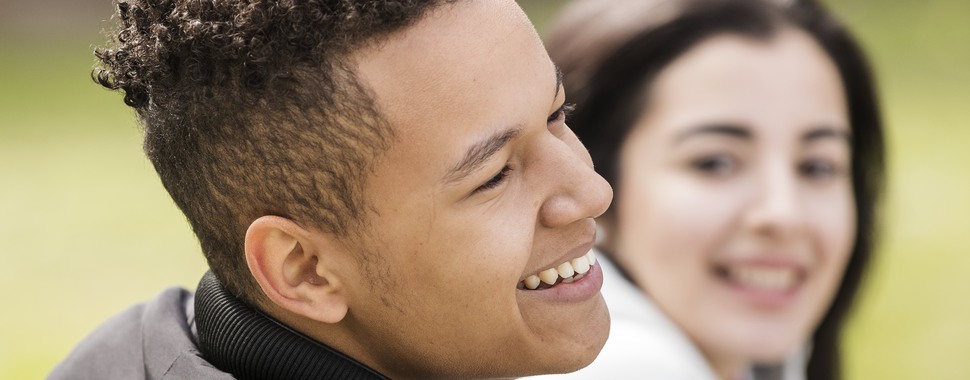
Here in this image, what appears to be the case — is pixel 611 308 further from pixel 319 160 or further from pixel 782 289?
pixel 319 160

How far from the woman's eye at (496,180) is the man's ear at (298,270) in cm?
18

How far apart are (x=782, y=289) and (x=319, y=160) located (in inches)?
52.6

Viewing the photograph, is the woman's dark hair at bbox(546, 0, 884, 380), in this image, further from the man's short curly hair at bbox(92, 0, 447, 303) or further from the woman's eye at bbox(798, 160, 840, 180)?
the man's short curly hair at bbox(92, 0, 447, 303)

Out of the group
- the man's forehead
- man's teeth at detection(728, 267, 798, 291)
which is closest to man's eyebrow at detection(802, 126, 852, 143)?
man's teeth at detection(728, 267, 798, 291)

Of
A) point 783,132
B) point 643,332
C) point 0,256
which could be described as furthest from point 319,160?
point 0,256

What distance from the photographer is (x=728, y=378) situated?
2.46 meters

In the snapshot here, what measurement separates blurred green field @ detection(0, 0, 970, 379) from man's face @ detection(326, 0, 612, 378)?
143cm

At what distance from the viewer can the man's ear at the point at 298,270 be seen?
4.23 ft

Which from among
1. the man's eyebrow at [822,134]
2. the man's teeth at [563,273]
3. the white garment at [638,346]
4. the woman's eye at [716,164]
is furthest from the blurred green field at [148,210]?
the man's teeth at [563,273]

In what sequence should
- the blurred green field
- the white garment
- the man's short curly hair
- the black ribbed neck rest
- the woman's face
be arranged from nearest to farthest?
1. the man's short curly hair
2. the black ribbed neck rest
3. the white garment
4. the woman's face
5. the blurred green field

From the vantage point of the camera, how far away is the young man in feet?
4.05

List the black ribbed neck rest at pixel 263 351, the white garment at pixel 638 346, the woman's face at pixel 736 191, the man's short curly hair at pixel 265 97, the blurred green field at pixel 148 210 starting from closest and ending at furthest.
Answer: the man's short curly hair at pixel 265 97, the black ribbed neck rest at pixel 263 351, the white garment at pixel 638 346, the woman's face at pixel 736 191, the blurred green field at pixel 148 210

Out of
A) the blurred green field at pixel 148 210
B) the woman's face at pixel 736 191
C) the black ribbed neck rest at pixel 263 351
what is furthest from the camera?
the blurred green field at pixel 148 210

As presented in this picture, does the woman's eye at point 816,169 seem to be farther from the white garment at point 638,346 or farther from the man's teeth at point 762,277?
the white garment at point 638,346
